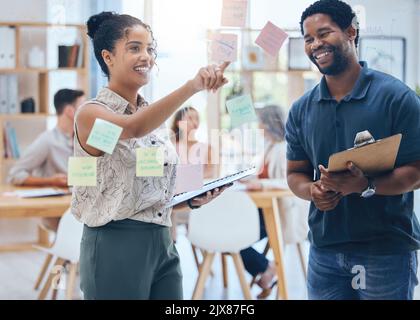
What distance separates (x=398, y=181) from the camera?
1.64m

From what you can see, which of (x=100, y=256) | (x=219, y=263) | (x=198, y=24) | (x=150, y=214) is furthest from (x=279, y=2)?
(x=219, y=263)

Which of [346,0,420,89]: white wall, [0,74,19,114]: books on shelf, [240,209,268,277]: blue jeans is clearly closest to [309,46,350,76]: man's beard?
[346,0,420,89]: white wall

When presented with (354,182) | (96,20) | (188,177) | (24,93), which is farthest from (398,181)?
(24,93)

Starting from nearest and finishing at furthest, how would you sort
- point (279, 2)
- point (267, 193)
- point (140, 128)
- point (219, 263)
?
point (140, 128)
point (279, 2)
point (267, 193)
point (219, 263)

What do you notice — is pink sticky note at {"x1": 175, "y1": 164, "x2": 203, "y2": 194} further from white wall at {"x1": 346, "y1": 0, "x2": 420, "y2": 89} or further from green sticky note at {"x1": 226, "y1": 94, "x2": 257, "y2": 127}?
white wall at {"x1": 346, "y1": 0, "x2": 420, "y2": 89}

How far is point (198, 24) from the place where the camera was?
1.95m

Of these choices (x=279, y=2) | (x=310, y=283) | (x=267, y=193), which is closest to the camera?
(x=310, y=283)

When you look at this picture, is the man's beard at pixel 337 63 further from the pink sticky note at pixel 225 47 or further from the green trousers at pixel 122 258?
the green trousers at pixel 122 258

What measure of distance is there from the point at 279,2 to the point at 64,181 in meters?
2.15

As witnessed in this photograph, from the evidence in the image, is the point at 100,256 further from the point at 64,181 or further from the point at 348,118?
the point at 64,181

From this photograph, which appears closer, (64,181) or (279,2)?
(279,2)

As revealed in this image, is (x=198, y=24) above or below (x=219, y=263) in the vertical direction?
above

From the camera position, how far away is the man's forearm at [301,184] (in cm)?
176
